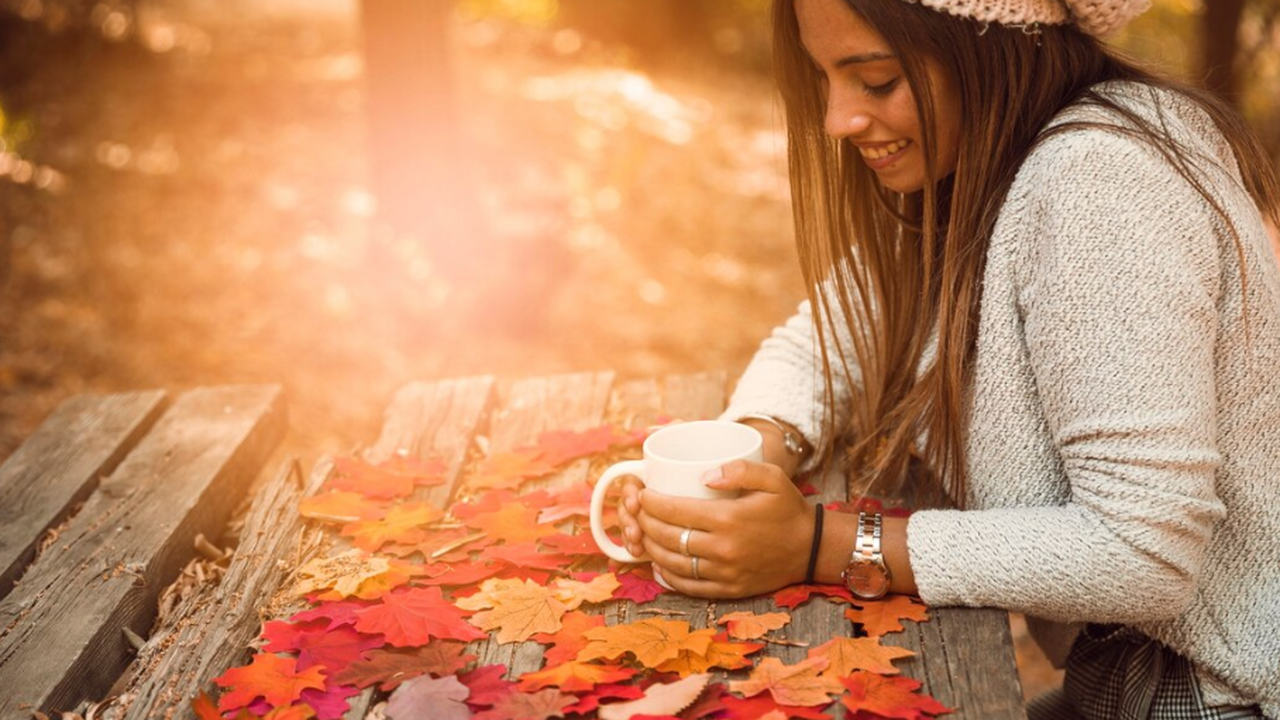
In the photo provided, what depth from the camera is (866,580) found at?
184 cm

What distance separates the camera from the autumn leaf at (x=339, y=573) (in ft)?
6.31

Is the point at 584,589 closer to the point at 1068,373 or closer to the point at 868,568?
the point at 868,568

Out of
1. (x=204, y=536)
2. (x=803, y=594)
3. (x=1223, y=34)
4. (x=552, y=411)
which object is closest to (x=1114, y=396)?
(x=803, y=594)

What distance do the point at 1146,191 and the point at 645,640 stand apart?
101 cm

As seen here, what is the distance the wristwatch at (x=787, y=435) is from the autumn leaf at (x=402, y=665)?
2.70 ft

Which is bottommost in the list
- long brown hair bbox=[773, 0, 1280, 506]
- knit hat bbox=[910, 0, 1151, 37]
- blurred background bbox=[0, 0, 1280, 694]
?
blurred background bbox=[0, 0, 1280, 694]

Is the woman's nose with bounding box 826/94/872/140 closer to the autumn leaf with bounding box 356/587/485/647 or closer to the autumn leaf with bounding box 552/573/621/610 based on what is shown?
the autumn leaf with bounding box 552/573/621/610

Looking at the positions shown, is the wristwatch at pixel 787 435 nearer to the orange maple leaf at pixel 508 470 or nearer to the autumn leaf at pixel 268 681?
the orange maple leaf at pixel 508 470

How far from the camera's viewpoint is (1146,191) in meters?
1.66

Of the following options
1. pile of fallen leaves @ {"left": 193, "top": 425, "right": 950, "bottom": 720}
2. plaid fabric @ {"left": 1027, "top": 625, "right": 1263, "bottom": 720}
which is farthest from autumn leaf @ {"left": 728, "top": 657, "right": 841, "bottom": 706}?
plaid fabric @ {"left": 1027, "top": 625, "right": 1263, "bottom": 720}

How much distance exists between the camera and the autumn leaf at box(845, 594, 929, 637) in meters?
1.76

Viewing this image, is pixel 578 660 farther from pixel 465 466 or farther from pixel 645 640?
pixel 465 466

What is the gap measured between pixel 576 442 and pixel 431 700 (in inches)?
37.0

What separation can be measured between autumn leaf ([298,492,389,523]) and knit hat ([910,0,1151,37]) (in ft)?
4.52
